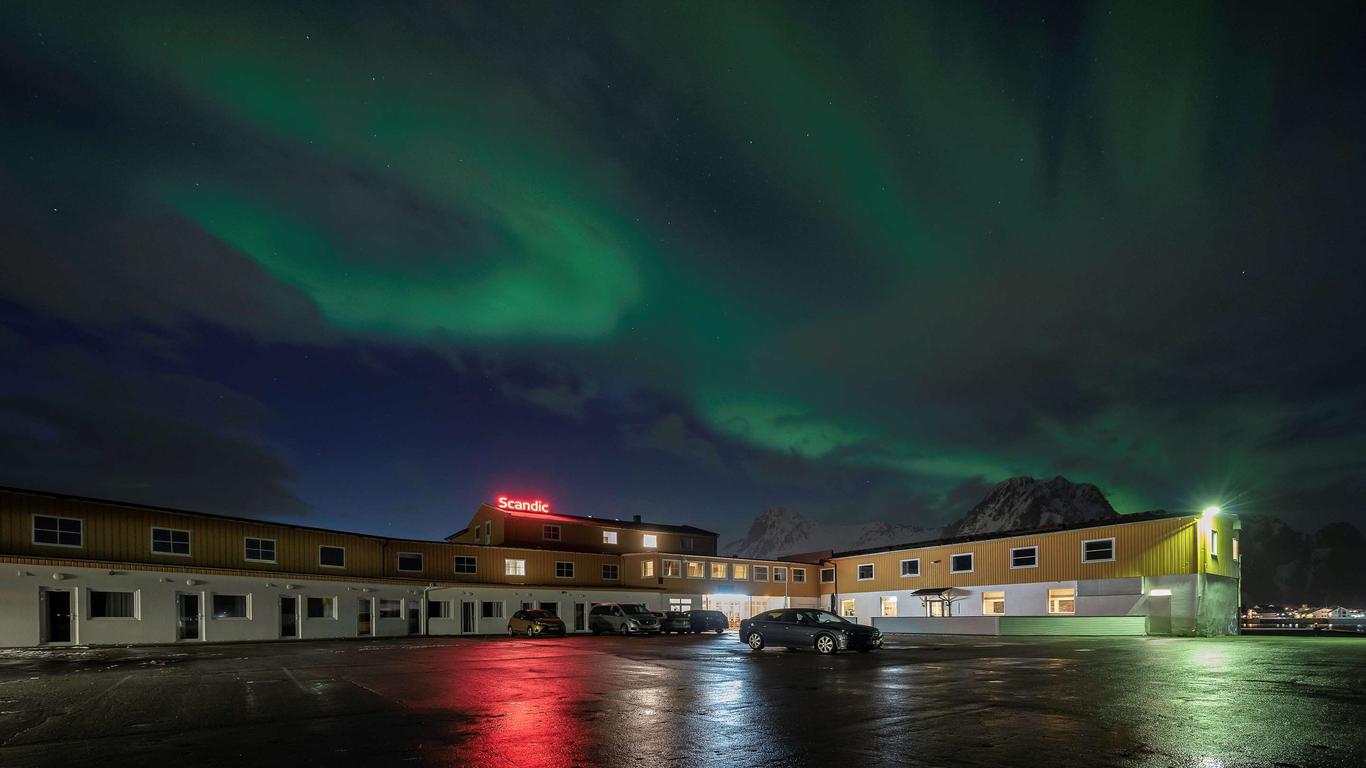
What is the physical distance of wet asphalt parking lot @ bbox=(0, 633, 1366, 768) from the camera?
28.8ft

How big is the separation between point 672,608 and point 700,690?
162 ft

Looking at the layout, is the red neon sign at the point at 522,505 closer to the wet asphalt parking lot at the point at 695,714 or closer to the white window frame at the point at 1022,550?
the white window frame at the point at 1022,550

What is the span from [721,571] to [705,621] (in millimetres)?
15163

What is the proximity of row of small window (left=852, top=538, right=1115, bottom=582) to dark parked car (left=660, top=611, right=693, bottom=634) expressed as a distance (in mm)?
18060

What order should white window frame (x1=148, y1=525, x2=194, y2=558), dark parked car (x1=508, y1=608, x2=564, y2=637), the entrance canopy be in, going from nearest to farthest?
white window frame (x1=148, y1=525, x2=194, y2=558), dark parked car (x1=508, y1=608, x2=564, y2=637), the entrance canopy

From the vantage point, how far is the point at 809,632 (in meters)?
26.7

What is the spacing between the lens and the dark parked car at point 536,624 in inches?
1734

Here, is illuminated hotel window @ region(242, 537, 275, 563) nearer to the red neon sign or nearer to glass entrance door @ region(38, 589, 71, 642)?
glass entrance door @ region(38, 589, 71, 642)

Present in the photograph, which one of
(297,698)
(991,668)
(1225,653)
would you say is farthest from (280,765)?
(1225,653)

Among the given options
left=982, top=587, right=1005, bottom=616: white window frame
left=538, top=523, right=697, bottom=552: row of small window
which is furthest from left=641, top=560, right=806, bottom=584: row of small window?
left=982, top=587, right=1005, bottom=616: white window frame

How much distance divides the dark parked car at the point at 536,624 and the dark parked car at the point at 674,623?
5673 millimetres

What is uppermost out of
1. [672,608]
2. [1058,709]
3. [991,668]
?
[1058,709]

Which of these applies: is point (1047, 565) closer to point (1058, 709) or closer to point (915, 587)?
point (915, 587)

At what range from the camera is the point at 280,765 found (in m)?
8.34
